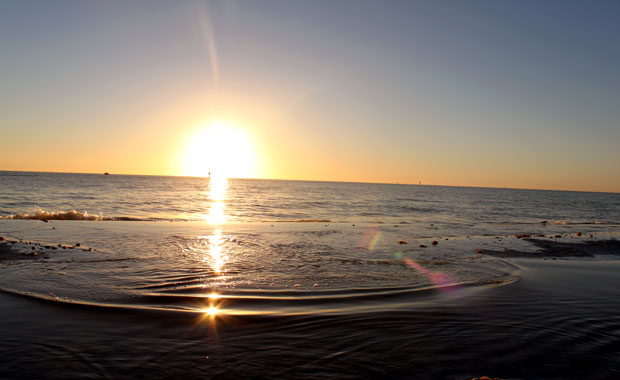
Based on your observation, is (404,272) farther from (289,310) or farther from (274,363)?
(274,363)

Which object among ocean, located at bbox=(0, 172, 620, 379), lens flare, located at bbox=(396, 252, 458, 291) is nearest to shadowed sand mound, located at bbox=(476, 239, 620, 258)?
ocean, located at bbox=(0, 172, 620, 379)

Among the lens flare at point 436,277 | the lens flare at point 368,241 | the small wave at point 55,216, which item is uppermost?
the small wave at point 55,216

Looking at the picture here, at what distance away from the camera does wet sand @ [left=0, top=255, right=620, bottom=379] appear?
4.43 meters

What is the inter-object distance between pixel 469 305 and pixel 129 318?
6.42m

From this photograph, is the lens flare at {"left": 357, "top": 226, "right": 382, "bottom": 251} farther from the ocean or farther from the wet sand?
the wet sand

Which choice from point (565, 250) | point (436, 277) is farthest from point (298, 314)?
point (565, 250)

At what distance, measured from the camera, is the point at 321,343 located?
526 cm

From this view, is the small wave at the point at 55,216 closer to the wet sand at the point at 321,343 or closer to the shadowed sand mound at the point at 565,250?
the wet sand at the point at 321,343

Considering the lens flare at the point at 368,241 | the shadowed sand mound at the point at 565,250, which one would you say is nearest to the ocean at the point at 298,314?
the shadowed sand mound at the point at 565,250

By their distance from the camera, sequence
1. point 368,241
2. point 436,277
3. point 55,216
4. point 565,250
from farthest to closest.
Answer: point 55,216
point 368,241
point 565,250
point 436,277

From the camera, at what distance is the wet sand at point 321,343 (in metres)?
4.43

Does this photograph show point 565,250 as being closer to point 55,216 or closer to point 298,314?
point 298,314

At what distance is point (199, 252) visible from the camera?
496 inches

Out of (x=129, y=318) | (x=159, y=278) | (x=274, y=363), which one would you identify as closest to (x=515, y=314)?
(x=274, y=363)
